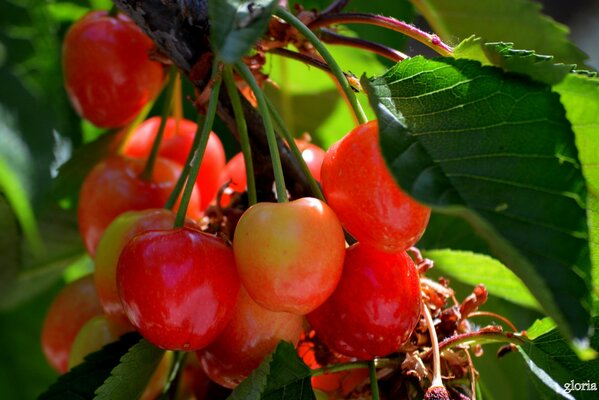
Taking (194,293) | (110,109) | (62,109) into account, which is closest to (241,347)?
(194,293)

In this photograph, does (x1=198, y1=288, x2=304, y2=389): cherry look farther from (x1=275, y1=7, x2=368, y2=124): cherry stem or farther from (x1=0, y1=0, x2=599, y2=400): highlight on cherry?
(x1=275, y1=7, x2=368, y2=124): cherry stem

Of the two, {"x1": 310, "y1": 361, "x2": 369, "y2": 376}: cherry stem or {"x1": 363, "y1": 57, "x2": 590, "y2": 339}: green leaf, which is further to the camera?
{"x1": 310, "y1": 361, "x2": 369, "y2": 376}: cherry stem

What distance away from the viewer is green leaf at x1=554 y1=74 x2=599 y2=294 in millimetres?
606

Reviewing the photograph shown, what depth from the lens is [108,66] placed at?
91 cm

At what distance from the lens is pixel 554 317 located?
1.61ft

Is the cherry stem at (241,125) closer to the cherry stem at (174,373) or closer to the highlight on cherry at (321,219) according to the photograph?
the highlight on cherry at (321,219)

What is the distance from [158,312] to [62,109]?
0.55m

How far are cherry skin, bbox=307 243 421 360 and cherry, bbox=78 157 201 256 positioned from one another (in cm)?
24

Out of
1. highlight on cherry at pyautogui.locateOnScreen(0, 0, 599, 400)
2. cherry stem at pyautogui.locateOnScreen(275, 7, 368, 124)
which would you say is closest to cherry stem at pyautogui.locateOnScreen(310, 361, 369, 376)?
highlight on cherry at pyautogui.locateOnScreen(0, 0, 599, 400)

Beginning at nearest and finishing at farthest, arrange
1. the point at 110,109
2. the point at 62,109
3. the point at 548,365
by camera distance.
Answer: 1. the point at 548,365
2. the point at 110,109
3. the point at 62,109

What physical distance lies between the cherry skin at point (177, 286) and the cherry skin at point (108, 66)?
0.32m

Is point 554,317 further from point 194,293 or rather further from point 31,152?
point 31,152

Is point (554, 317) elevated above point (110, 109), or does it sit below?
above

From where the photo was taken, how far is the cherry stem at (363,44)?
0.76 metres
